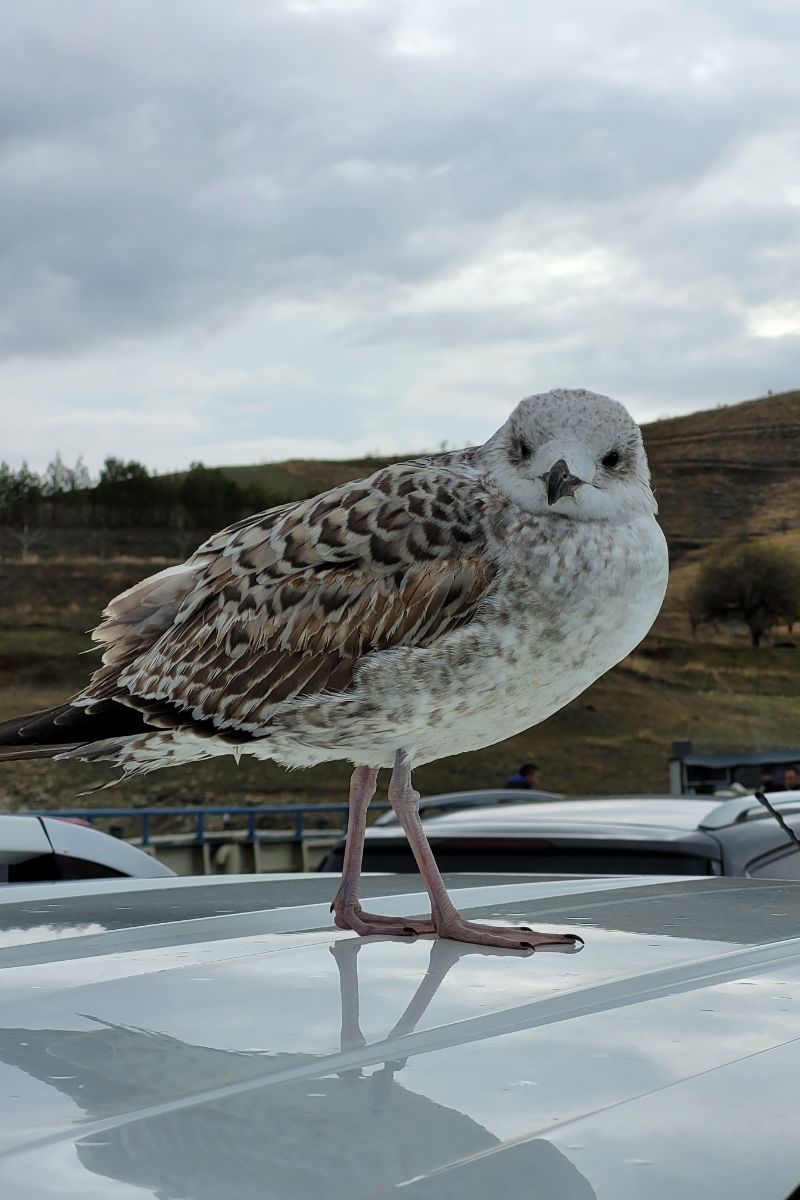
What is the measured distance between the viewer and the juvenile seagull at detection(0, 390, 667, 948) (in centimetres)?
296

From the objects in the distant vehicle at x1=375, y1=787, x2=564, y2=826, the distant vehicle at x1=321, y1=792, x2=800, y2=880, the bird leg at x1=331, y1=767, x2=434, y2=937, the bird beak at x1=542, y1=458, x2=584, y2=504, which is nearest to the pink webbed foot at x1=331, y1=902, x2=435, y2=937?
the bird leg at x1=331, y1=767, x2=434, y2=937

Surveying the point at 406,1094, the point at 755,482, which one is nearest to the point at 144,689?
the point at 406,1094

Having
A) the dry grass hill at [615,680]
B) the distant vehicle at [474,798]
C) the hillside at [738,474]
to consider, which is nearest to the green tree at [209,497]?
the dry grass hill at [615,680]

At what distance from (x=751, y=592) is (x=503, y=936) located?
87742mm

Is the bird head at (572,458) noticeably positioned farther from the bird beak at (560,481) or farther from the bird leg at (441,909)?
the bird leg at (441,909)

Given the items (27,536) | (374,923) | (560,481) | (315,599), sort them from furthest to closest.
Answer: (27,536), (315,599), (560,481), (374,923)

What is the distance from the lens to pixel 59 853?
4.32 m

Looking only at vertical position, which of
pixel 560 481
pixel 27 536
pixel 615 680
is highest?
pixel 27 536

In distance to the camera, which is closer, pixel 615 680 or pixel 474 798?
pixel 474 798

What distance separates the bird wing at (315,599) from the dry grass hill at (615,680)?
231ft

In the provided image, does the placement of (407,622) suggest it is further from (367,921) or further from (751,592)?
(751,592)

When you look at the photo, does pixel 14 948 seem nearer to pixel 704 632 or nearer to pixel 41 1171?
pixel 41 1171

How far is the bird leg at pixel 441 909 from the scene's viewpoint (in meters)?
2.43

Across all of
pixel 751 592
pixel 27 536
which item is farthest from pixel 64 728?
pixel 751 592
